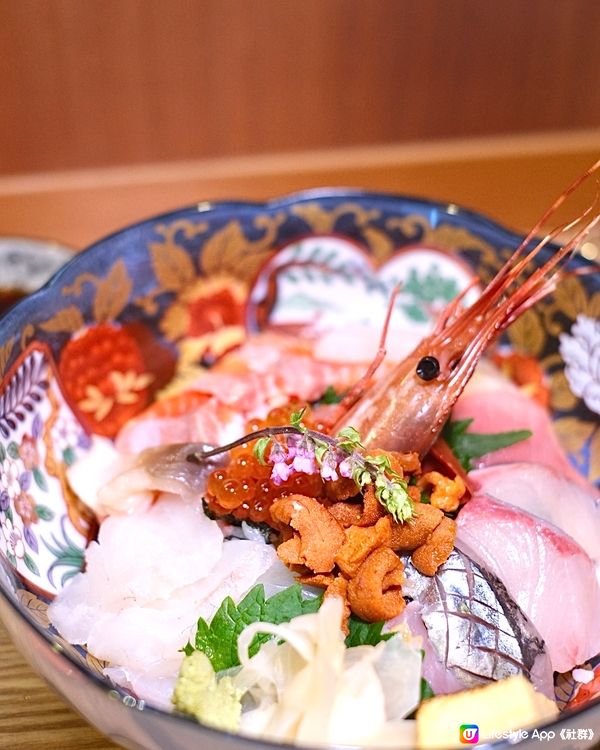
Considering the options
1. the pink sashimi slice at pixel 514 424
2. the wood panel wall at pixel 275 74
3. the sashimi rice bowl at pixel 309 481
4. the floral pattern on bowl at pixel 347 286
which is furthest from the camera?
the wood panel wall at pixel 275 74

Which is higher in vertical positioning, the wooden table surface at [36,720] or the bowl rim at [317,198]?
the bowl rim at [317,198]

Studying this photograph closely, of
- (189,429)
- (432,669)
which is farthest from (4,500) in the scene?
(432,669)

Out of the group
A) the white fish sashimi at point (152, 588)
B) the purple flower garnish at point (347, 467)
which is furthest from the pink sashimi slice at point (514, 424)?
the white fish sashimi at point (152, 588)

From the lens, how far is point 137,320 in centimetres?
181

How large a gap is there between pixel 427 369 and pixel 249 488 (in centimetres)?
37

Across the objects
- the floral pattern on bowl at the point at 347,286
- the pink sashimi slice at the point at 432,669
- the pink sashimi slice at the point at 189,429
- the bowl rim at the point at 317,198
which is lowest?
the pink sashimi slice at the point at 432,669

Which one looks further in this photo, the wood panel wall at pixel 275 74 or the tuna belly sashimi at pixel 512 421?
the wood panel wall at pixel 275 74

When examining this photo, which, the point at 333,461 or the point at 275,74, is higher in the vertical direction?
the point at 275,74

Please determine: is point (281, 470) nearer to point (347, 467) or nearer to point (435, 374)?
point (347, 467)

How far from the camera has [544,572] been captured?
128 cm

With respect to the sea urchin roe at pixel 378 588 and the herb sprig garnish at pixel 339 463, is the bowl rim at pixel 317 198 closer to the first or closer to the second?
the herb sprig garnish at pixel 339 463

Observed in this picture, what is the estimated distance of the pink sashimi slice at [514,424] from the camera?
61.4 inches

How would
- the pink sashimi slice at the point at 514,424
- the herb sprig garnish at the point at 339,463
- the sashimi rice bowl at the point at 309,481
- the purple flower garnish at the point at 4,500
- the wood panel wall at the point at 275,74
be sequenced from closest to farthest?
the sashimi rice bowl at the point at 309,481 → the herb sprig garnish at the point at 339,463 → the purple flower garnish at the point at 4,500 → the pink sashimi slice at the point at 514,424 → the wood panel wall at the point at 275,74

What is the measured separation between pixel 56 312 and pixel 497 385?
89cm
